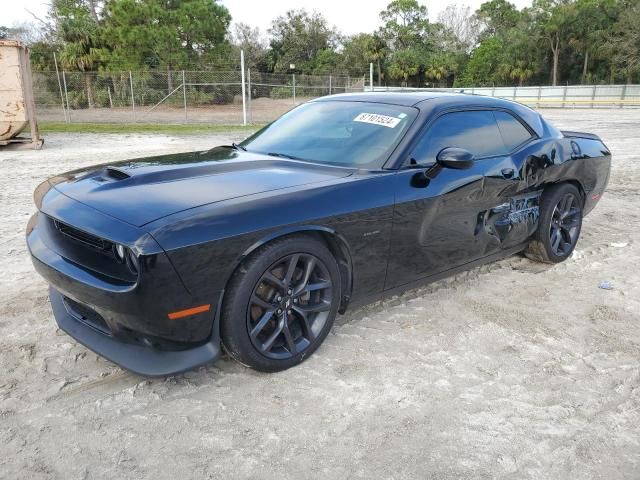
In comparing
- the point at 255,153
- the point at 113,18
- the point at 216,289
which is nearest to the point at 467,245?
the point at 255,153

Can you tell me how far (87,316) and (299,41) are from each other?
59854 millimetres

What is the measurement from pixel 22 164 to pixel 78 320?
8596 millimetres

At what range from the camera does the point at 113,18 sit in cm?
3103

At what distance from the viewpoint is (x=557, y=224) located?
15.0 ft

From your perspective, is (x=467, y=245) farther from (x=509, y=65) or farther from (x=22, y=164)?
(x=509, y=65)

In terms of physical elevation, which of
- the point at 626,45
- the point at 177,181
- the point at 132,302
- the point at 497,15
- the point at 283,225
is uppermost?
the point at 497,15

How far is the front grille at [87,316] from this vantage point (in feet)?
8.80

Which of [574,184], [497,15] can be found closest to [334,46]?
[497,15]

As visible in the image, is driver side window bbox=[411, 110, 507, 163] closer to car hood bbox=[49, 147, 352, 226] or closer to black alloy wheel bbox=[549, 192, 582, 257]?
car hood bbox=[49, 147, 352, 226]

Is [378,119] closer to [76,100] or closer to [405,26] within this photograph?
[76,100]

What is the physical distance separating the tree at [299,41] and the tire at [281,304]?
56.8 meters

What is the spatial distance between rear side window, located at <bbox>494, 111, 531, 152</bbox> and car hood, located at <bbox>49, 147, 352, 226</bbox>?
5.15ft

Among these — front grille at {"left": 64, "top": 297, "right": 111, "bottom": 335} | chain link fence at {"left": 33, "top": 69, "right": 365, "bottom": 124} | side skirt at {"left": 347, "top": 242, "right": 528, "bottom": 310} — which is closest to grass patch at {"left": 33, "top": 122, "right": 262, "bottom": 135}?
chain link fence at {"left": 33, "top": 69, "right": 365, "bottom": 124}

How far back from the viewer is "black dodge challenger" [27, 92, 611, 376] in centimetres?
241
